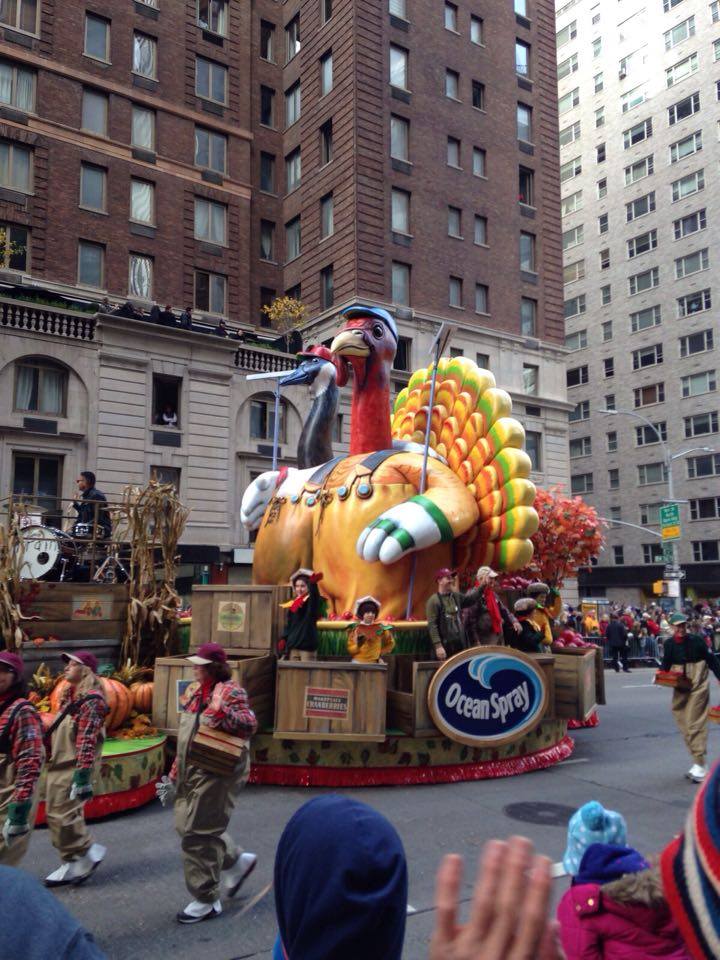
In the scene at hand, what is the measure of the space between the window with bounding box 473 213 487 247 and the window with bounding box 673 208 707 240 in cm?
2073

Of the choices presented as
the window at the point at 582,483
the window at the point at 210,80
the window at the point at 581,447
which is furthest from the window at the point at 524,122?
the window at the point at 582,483

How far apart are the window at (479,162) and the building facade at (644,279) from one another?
18498 mm

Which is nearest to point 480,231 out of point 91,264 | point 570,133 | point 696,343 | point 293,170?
point 293,170

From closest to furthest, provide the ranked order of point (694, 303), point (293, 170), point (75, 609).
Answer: point (75, 609), point (293, 170), point (694, 303)

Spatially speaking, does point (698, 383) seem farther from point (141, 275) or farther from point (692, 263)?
point (141, 275)

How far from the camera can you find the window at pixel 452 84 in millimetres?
35281

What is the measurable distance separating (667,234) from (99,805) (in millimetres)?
53271

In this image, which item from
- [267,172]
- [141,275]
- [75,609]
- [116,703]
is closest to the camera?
[116,703]

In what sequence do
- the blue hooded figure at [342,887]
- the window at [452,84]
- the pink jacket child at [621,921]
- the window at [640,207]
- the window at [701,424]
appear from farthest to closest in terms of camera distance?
the window at [640,207], the window at [701,424], the window at [452,84], the pink jacket child at [621,921], the blue hooded figure at [342,887]

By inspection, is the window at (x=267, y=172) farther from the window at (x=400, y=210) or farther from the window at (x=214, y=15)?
the window at (x=400, y=210)

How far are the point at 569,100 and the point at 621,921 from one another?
228ft

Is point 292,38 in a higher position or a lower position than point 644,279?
higher

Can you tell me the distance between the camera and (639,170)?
5503cm

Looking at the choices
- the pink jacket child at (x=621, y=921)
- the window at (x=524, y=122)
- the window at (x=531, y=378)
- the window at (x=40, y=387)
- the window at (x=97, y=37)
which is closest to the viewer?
the pink jacket child at (x=621, y=921)
